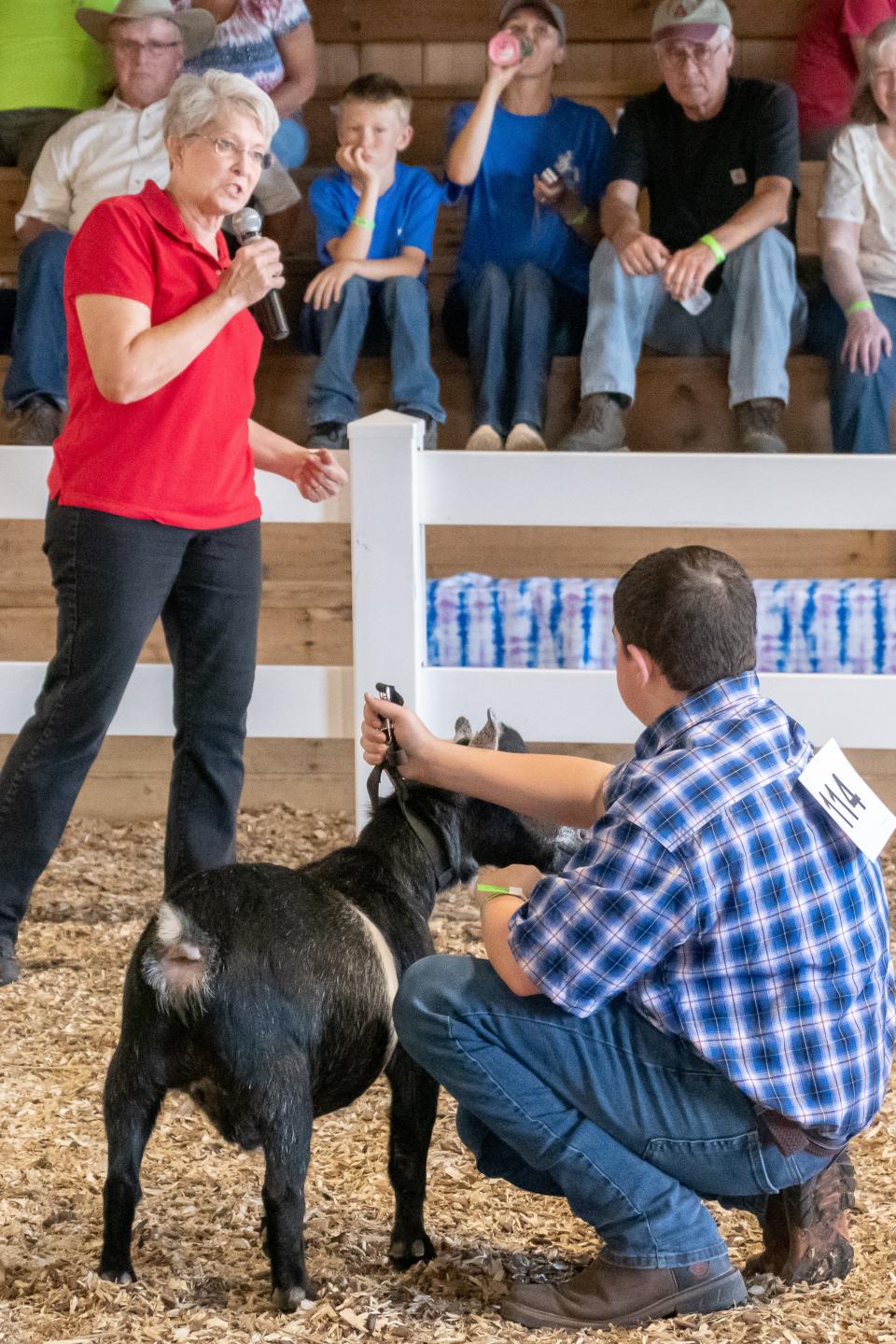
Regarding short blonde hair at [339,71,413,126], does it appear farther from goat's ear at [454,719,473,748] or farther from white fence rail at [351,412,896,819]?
goat's ear at [454,719,473,748]

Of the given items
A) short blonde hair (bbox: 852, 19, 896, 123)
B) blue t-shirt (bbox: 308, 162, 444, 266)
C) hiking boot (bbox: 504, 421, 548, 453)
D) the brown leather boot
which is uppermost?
short blonde hair (bbox: 852, 19, 896, 123)

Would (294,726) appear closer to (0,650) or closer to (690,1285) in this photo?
(0,650)

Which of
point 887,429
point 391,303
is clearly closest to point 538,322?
point 391,303

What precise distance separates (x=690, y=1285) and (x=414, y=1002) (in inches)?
18.8

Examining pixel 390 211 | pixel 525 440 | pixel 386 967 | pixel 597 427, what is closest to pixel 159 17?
pixel 390 211

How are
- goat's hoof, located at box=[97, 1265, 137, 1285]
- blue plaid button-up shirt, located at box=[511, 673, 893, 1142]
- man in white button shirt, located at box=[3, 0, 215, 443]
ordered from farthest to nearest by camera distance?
man in white button shirt, located at box=[3, 0, 215, 443] → goat's hoof, located at box=[97, 1265, 137, 1285] → blue plaid button-up shirt, located at box=[511, 673, 893, 1142]

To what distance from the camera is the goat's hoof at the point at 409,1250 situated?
192 centimetres

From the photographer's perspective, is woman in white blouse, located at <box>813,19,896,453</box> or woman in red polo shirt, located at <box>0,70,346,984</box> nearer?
woman in red polo shirt, located at <box>0,70,346,984</box>

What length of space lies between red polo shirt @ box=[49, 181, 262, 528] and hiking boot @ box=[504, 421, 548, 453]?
125cm

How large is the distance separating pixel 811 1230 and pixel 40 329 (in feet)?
Answer: 10.5

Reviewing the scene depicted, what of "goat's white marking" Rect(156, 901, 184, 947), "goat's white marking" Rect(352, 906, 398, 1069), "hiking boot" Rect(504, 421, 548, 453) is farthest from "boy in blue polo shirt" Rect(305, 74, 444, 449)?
"goat's white marking" Rect(156, 901, 184, 947)

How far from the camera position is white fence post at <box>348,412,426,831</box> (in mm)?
3650

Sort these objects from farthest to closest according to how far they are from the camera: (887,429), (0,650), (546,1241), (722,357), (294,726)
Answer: (0,650)
(722,357)
(887,429)
(294,726)
(546,1241)

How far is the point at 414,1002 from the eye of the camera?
5.76 ft
